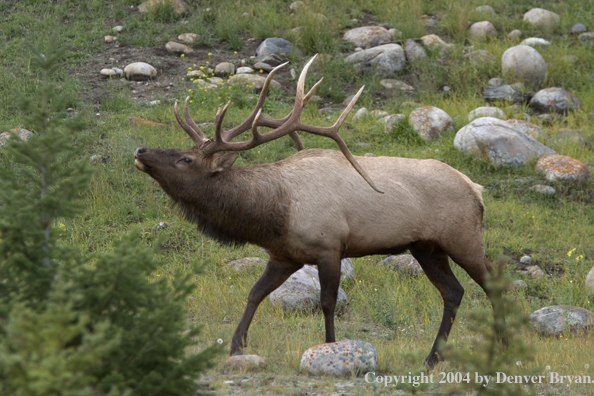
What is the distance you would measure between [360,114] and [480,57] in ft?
9.09

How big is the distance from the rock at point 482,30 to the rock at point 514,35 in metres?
0.27

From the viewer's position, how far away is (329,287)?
5957mm

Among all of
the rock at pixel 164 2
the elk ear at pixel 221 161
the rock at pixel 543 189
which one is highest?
the elk ear at pixel 221 161

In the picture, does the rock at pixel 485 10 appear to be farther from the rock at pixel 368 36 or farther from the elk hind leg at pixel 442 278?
the elk hind leg at pixel 442 278

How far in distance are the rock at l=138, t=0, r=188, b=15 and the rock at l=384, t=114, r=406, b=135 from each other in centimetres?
512

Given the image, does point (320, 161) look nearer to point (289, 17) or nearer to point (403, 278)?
point (403, 278)

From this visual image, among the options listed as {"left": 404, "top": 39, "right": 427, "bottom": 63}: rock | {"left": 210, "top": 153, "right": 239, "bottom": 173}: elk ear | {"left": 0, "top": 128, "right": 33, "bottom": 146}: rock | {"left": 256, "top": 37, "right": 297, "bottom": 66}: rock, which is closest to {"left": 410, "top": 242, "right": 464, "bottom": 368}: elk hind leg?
{"left": 210, "top": 153, "right": 239, "bottom": 173}: elk ear

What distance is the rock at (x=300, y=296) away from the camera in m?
7.39

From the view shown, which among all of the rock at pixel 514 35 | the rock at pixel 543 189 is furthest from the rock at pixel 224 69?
the rock at pixel 543 189

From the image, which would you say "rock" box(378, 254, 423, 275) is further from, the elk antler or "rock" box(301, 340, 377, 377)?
"rock" box(301, 340, 377, 377)

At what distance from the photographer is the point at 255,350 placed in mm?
5965

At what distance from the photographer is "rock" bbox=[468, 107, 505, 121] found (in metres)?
11.0

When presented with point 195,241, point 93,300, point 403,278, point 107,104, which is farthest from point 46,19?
point 93,300

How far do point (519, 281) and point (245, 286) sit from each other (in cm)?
304
